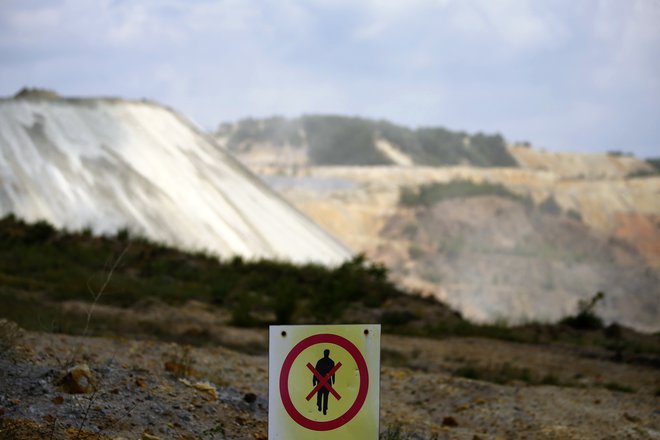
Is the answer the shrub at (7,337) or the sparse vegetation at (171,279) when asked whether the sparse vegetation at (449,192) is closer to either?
the sparse vegetation at (171,279)

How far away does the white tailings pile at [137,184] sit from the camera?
3031 centimetres

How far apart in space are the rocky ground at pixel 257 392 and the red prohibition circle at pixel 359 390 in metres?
1.32

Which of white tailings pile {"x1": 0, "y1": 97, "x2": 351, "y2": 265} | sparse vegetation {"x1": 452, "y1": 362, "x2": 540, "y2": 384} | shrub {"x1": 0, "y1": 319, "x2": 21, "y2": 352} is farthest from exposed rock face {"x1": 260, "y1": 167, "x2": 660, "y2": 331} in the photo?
shrub {"x1": 0, "y1": 319, "x2": 21, "y2": 352}

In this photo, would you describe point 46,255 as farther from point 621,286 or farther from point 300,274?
point 621,286

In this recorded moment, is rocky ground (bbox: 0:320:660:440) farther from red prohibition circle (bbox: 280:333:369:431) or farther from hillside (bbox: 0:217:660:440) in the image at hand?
red prohibition circle (bbox: 280:333:369:431)

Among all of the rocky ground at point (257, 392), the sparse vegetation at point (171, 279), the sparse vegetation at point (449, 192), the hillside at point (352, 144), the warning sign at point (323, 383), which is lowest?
the rocky ground at point (257, 392)

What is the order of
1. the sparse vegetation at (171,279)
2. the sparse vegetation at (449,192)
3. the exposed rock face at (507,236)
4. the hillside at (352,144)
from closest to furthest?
the sparse vegetation at (171,279) < the exposed rock face at (507,236) < the sparse vegetation at (449,192) < the hillside at (352,144)

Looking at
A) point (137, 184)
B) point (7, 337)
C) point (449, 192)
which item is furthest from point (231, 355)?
point (449, 192)

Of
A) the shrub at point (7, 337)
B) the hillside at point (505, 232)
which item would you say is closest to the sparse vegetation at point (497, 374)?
the shrub at point (7, 337)

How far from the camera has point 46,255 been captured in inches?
913

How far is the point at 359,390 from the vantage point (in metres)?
5.14

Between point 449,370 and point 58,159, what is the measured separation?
2160 centimetres

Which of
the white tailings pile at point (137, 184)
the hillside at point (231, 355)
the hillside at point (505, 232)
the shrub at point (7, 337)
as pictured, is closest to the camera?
the hillside at point (231, 355)

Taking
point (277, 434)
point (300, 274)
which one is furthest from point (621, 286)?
point (277, 434)
